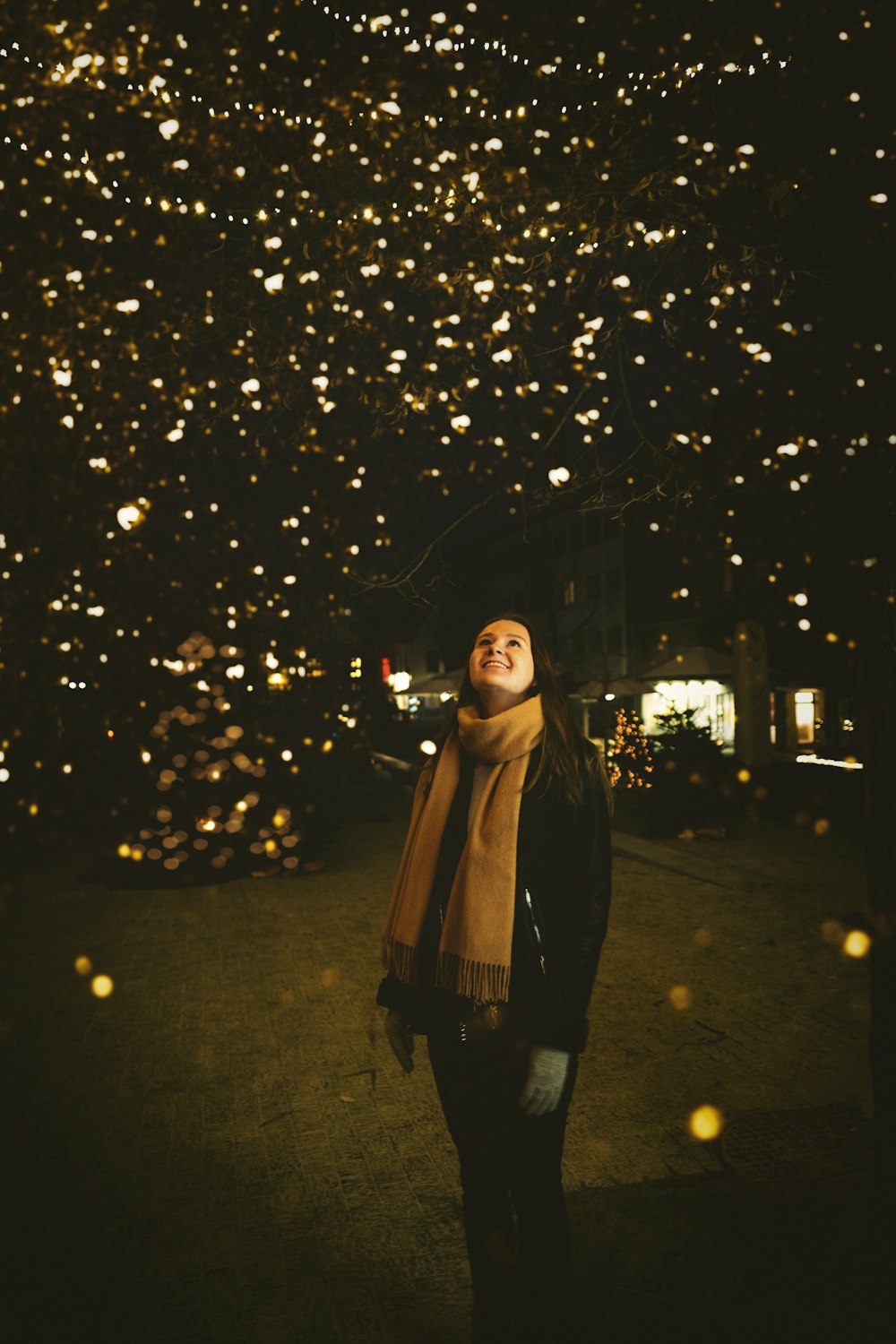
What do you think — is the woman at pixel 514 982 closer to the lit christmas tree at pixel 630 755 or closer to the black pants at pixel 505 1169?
the black pants at pixel 505 1169

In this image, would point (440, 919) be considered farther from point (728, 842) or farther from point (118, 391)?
point (728, 842)

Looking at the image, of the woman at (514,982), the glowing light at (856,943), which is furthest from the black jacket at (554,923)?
the glowing light at (856,943)

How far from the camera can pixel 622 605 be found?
39969mm

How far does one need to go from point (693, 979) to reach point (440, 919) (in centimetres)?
416

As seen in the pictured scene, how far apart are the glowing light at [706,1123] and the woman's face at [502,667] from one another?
2290 millimetres

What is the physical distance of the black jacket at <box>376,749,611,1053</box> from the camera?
2381 millimetres

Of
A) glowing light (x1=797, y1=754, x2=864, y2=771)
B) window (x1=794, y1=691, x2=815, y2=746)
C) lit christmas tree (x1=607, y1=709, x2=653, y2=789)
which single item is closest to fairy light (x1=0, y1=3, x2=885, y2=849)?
lit christmas tree (x1=607, y1=709, x2=653, y2=789)

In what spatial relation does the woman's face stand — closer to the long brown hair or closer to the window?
the long brown hair

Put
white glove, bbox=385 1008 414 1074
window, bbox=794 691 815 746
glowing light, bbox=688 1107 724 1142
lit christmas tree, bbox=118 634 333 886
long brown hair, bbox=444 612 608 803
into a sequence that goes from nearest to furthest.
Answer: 1. long brown hair, bbox=444 612 608 803
2. white glove, bbox=385 1008 414 1074
3. glowing light, bbox=688 1107 724 1142
4. lit christmas tree, bbox=118 634 333 886
5. window, bbox=794 691 815 746

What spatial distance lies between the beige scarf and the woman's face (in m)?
0.07

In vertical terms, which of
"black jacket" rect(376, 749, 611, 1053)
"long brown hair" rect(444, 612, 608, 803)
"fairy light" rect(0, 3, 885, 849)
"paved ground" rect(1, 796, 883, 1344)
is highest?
"fairy light" rect(0, 3, 885, 849)

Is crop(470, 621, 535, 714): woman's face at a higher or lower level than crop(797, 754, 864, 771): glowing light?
higher

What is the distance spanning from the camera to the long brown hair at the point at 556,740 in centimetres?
256

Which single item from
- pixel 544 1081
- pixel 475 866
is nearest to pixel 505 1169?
pixel 544 1081
